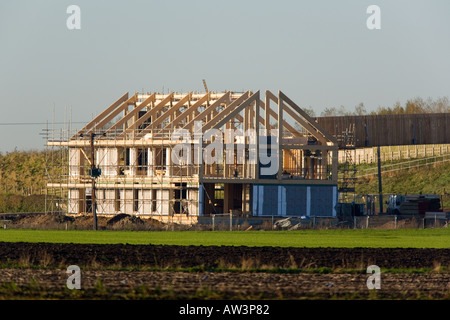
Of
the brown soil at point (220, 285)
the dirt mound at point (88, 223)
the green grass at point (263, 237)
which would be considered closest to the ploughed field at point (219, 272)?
the brown soil at point (220, 285)

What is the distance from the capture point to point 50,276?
1038 inches

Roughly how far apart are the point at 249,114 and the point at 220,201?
1030cm

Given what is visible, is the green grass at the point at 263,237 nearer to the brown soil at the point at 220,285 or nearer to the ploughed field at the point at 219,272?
the ploughed field at the point at 219,272

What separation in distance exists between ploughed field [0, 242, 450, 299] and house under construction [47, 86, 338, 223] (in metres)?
22.9

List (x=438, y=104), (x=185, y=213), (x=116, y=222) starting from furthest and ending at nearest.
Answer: (x=438, y=104) → (x=185, y=213) → (x=116, y=222)

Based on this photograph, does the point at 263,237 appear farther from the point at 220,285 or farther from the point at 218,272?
the point at 220,285

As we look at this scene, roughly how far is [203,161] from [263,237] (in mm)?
16377

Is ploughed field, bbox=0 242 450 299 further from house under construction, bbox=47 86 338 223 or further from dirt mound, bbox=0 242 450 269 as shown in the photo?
house under construction, bbox=47 86 338 223

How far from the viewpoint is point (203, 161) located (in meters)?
60.6

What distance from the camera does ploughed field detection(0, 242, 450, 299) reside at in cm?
2261

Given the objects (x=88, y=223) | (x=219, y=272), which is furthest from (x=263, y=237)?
(x=219, y=272)

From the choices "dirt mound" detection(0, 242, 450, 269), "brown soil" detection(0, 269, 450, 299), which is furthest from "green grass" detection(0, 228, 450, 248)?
"brown soil" detection(0, 269, 450, 299)

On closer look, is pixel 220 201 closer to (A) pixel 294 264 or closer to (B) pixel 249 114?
(B) pixel 249 114
